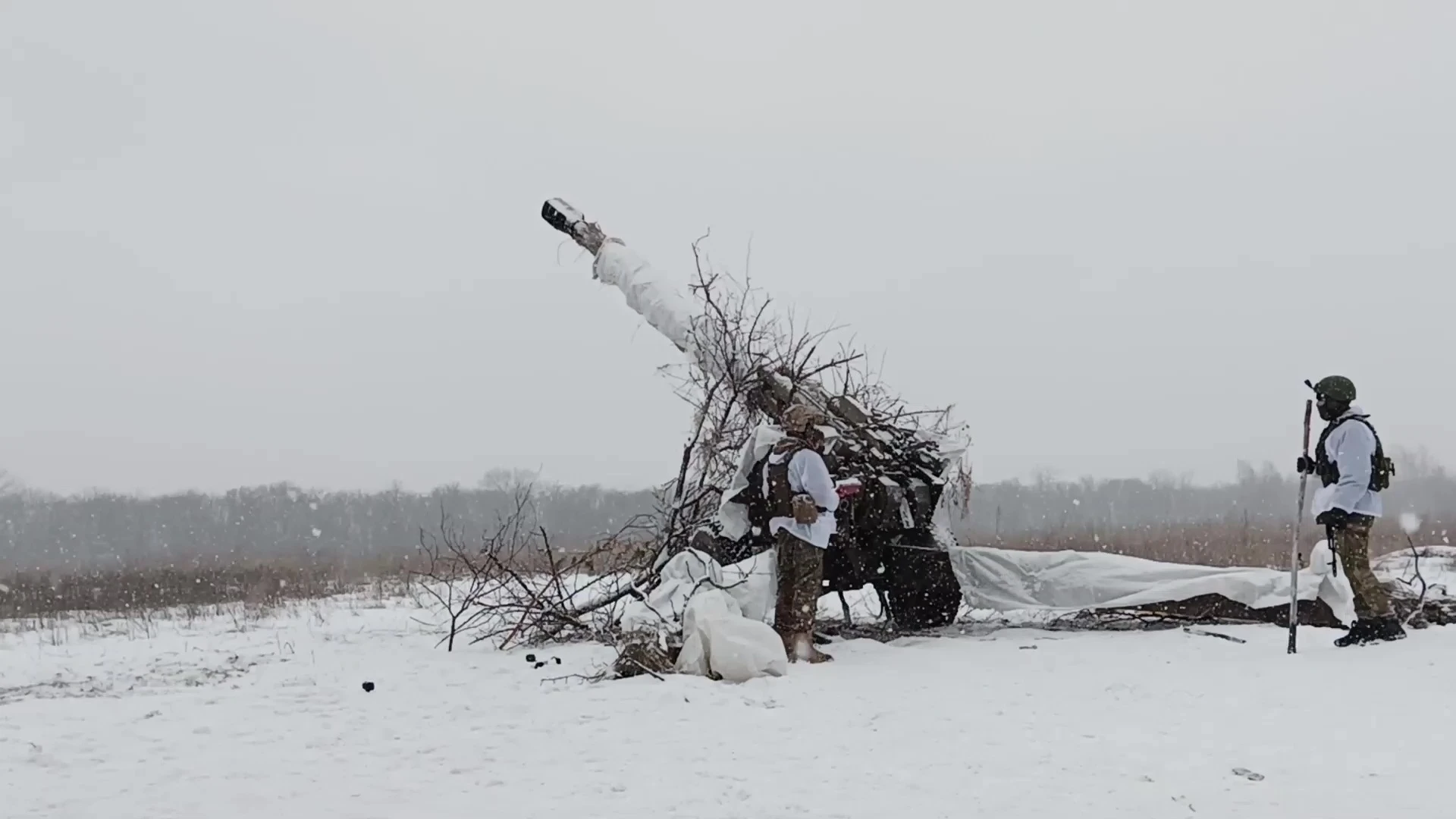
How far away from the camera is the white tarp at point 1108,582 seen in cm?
748

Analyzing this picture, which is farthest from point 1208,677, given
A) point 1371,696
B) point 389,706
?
point 389,706

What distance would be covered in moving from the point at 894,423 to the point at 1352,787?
5.44 m

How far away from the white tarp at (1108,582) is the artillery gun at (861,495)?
0.25m

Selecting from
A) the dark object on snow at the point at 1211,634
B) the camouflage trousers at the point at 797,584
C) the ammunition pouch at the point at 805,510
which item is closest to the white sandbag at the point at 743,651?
the camouflage trousers at the point at 797,584

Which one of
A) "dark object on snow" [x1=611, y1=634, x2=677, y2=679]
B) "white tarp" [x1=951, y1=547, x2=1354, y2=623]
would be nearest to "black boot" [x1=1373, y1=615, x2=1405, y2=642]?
"white tarp" [x1=951, y1=547, x2=1354, y2=623]

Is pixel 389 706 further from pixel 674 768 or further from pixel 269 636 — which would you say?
pixel 269 636

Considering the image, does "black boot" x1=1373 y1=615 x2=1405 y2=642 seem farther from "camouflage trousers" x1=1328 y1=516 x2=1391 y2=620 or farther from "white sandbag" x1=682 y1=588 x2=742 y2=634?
"white sandbag" x1=682 y1=588 x2=742 y2=634

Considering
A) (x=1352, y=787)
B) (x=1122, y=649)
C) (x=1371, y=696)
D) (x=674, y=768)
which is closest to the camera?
Answer: (x=1352, y=787)

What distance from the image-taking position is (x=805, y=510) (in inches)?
276

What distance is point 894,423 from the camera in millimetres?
9000

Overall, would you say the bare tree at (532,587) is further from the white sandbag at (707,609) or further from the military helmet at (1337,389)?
the military helmet at (1337,389)

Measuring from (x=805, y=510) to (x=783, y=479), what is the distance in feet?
0.94

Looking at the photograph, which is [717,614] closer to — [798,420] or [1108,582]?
[798,420]

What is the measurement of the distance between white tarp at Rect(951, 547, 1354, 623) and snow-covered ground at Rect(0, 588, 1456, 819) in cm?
30
